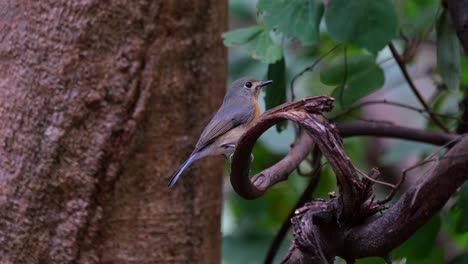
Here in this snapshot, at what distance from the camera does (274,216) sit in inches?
135

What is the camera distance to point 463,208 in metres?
1.95

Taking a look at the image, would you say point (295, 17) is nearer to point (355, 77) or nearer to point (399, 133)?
point (355, 77)

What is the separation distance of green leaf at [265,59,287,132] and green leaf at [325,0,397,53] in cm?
18

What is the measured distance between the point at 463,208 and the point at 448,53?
1.52 ft

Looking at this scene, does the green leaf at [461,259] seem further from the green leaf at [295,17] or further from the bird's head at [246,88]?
the bird's head at [246,88]

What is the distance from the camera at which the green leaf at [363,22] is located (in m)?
2.04

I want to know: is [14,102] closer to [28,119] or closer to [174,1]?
[28,119]

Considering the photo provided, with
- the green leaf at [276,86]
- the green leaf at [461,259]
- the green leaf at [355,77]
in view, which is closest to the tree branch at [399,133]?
the green leaf at [355,77]

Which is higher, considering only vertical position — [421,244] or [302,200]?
[302,200]

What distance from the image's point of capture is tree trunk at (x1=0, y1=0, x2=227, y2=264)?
1947 mm

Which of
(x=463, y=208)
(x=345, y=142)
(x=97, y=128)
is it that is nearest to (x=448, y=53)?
(x=463, y=208)

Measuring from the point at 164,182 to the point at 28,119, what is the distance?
1.31 ft

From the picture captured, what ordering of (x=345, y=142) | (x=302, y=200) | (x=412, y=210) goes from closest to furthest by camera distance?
(x=412, y=210) → (x=302, y=200) → (x=345, y=142)

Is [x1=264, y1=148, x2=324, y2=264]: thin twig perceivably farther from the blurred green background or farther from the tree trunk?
the tree trunk
